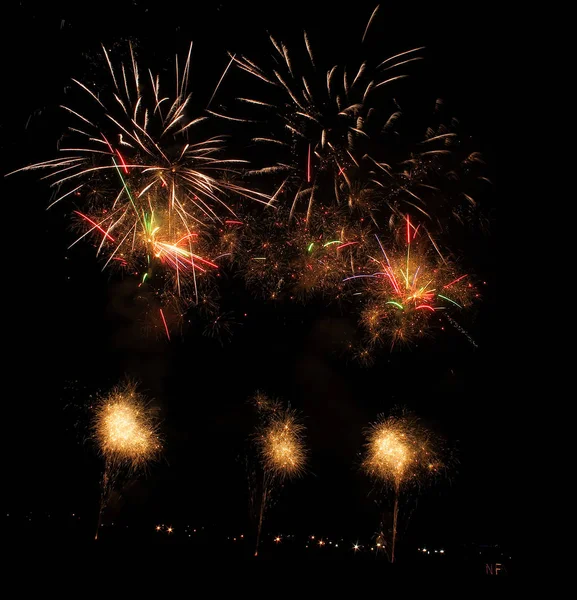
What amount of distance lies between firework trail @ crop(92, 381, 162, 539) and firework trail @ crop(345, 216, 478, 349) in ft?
27.5

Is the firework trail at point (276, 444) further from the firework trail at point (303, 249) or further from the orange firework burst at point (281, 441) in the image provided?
the firework trail at point (303, 249)

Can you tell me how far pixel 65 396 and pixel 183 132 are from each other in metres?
12.5

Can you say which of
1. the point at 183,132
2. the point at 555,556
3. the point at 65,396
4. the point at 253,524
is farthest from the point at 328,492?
the point at 183,132

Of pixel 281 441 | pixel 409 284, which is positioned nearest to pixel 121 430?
pixel 281 441

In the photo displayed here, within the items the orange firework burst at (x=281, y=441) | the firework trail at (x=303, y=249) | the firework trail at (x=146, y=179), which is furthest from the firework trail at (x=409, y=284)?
the orange firework burst at (x=281, y=441)

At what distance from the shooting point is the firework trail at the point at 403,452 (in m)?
15.7

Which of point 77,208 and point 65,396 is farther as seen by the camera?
point 65,396

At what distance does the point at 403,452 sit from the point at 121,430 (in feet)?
30.7

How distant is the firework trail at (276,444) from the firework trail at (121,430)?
4.11 metres

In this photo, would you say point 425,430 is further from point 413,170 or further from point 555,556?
point 413,170

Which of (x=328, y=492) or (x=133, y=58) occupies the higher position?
(x=133, y=58)

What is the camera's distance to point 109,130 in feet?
35.2

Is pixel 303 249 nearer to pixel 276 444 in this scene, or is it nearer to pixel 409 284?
pixel 409 284

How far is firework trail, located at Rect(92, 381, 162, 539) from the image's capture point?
1499 centimetres
